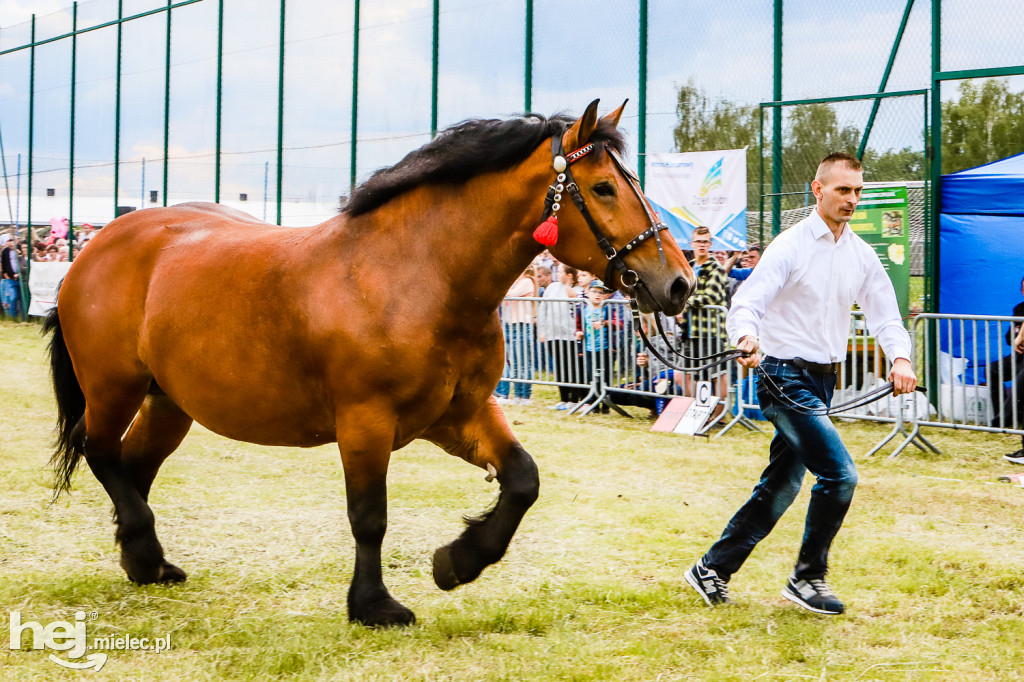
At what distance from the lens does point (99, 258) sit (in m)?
5.05

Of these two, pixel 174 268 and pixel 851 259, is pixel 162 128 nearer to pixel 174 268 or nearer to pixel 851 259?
pixel 174 268

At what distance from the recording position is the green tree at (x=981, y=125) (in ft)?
36.5

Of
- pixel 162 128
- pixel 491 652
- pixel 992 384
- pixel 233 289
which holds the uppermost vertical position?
pixel 162 128

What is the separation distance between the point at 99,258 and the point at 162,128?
17.6 meters

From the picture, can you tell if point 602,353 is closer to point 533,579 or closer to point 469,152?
point 533,579

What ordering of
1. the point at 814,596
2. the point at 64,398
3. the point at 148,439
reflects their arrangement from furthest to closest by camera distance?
the point at 64,398 → the point at 148,439 → the point at 814,596

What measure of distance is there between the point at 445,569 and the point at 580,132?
6.37 feet

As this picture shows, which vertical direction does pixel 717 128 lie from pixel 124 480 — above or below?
above

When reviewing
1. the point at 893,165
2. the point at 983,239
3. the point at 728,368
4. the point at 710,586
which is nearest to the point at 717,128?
the point at 893,165

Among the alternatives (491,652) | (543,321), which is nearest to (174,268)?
(491,652)

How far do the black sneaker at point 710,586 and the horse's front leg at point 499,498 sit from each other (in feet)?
3.05

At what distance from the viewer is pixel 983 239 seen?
10242 millimetres

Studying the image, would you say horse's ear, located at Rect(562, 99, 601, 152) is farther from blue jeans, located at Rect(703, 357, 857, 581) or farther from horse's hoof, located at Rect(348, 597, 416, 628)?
horse's hoof, located at Rect(348, 597, 416, 628)

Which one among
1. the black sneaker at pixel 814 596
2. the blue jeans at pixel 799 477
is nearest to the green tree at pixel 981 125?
the blue jeans at pixel 799 477
